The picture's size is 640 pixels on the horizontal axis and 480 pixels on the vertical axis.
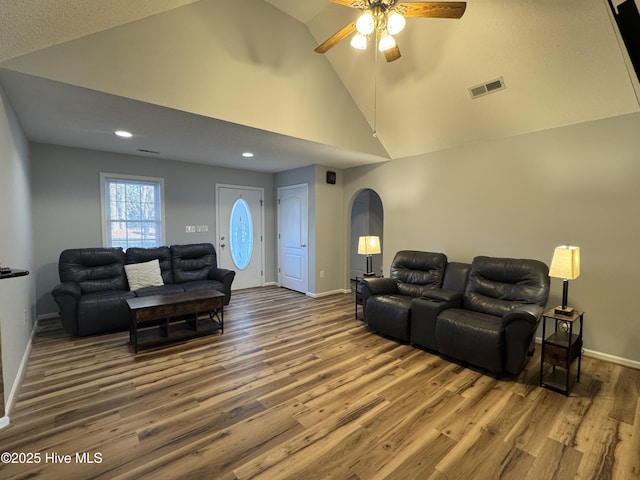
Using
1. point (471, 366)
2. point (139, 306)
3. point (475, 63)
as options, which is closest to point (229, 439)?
point (139, 306)

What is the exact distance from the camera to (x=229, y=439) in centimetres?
190

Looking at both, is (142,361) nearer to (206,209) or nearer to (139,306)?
(139,306)

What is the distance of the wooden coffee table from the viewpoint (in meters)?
3.21

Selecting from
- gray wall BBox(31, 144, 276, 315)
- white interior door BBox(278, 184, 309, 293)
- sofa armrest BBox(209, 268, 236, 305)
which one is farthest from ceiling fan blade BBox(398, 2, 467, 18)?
gray wall BBox(31, 144, 276, 315)

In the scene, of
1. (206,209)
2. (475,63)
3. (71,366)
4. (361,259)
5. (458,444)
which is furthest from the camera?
(361,259)

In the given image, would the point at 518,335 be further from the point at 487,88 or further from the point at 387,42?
the point at 387,42

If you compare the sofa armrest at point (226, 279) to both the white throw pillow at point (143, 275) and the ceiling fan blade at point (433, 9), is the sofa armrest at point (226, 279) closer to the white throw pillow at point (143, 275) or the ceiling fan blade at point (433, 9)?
the white throw pillow at point (143, 275)

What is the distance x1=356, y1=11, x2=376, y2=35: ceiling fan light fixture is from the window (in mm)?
4237

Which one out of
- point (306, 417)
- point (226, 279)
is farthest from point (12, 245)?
point (306, 417)

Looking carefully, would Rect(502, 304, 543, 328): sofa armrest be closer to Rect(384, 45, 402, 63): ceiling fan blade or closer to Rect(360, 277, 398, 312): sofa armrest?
Rect(360, 277, 398, 312): sofa armrest

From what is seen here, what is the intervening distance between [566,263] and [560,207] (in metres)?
1.10

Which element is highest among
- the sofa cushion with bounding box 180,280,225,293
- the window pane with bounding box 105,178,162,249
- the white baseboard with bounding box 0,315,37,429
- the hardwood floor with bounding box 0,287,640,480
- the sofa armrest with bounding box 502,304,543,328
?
the window pane with bounding box 105,178,162,249

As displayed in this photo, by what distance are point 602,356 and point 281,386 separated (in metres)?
3.33

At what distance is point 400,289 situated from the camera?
13.0 feet
